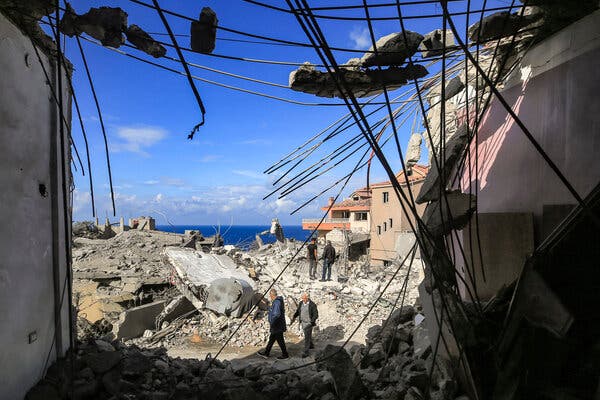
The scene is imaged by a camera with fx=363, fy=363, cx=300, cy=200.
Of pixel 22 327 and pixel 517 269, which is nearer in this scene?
pixel 22 327

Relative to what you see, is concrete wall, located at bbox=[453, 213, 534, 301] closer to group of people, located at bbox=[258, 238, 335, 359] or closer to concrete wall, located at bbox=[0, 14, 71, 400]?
group of people, located at bbox=[258, 238, 335, 359]

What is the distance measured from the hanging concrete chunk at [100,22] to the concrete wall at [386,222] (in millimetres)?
21586

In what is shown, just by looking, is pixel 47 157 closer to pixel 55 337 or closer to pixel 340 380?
pixel 55 337

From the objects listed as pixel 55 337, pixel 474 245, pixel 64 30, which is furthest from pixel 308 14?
pixel 55 337

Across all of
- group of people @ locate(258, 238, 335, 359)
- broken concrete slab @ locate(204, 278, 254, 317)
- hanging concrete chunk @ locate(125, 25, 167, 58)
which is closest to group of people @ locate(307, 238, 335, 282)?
broken concrete slab @ locate(204, 278, 254, 317)

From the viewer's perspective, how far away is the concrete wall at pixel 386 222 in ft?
78.7

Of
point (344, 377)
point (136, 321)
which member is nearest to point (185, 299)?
point (136, 321)

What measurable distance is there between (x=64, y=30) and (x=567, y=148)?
183 inches

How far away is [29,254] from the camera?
3475 millimetres

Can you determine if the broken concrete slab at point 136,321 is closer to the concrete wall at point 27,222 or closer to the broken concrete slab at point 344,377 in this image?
the concrete wall at point 27,222

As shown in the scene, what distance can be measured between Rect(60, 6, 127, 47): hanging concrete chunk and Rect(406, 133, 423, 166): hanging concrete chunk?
168 inches

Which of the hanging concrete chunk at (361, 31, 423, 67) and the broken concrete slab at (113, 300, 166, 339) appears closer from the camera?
the hanging concrete chunk at (361, 31, 423, 67)

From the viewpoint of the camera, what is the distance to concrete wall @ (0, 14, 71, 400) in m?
3.10

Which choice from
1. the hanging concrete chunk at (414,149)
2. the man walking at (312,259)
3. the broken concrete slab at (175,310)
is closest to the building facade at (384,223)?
the man walking at (312,259)
